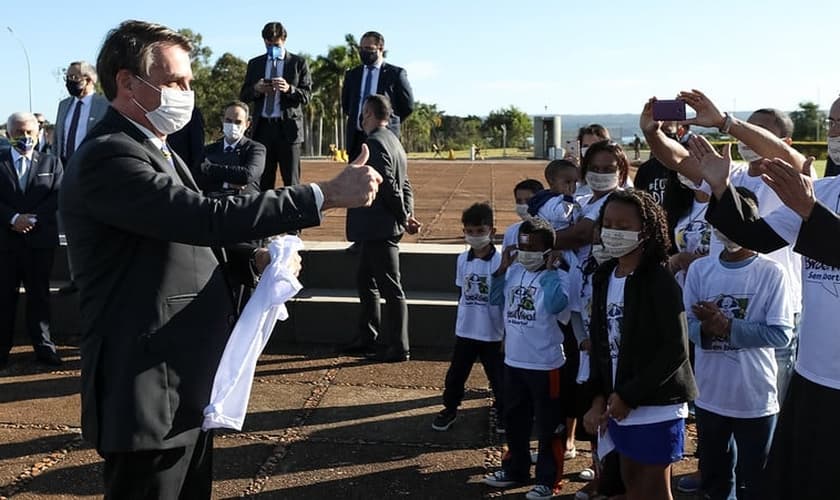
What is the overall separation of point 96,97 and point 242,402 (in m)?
6.01

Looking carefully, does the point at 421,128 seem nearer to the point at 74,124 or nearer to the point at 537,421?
the point at 74,124

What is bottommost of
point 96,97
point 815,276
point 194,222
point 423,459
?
point 423,459

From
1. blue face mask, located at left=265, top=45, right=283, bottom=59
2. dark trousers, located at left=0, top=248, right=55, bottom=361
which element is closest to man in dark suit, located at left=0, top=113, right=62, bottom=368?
dark trousers, located at left=0, top=248, right=55, bottom=361

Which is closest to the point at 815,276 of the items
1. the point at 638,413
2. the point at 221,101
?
the point at 638,413

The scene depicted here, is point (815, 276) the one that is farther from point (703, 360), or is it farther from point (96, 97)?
point (96, 97)

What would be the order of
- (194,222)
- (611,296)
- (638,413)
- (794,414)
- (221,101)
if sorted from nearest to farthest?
1. (194,222)
2. (794,414)
3. (638,413)
4. (611,296)
5. (221,101)

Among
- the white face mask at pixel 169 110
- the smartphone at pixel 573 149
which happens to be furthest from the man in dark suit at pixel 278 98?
the white face mask at pixel 169 110

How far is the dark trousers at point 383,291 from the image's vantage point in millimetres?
7152

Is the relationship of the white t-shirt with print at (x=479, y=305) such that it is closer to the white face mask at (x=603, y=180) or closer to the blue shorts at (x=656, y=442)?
the white face mask at (x=603, y=180)

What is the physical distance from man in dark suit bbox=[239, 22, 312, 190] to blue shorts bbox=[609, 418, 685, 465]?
5.93 metres

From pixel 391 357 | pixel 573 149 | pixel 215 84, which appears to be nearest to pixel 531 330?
pixel 573 149

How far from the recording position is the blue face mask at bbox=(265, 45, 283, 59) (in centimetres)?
854

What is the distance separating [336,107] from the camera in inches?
2409

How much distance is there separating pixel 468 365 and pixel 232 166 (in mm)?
3041
